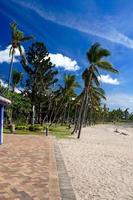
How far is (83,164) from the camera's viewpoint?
1313 cm

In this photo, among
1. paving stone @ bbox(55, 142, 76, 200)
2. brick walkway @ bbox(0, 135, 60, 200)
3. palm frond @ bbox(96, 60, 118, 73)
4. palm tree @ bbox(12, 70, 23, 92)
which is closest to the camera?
brick walkway @ bbox(0, 135, 60, 200)

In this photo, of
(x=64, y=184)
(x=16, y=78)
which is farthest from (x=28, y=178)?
(x=16, y=78)

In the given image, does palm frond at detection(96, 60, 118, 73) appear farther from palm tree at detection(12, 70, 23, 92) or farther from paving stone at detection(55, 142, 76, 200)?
palm tree at detection(12, 70, 23, 92)

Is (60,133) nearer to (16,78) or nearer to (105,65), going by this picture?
(105,65)

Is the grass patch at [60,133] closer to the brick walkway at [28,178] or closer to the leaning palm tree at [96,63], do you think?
the leaning palm tree at [96,63]

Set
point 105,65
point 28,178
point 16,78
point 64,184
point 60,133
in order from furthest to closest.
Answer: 1. point 16,78
2. point 60,133
3. point 105,65
4. point 28,178
5. point 64,184

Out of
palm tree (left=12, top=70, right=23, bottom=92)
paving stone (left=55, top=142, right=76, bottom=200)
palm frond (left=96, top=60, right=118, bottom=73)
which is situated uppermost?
palm tree (left=12, top=70, right=23, bottom=92)

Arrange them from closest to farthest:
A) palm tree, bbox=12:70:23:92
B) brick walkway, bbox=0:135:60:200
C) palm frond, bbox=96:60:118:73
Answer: brick walkway, bbox=0:135:60:200 → palm frond, bbox=96:60:118:73 → palm tree, bbox=12:70:23:92

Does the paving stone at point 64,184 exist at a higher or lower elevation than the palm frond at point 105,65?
lower

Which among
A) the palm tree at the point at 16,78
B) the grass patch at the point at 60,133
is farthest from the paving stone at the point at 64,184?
the palm tree at the point at 16,78

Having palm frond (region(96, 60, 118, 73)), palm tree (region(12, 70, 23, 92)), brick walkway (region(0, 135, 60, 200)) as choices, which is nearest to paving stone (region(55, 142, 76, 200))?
brick walkway (region(0, 135, 60, 200))

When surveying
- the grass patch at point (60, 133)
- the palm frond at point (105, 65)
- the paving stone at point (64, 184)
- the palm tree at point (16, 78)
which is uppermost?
the palm tree at point (16, 78)

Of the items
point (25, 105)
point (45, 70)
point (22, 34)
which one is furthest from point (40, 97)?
point (22, 34)

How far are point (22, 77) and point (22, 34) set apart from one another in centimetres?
2118
